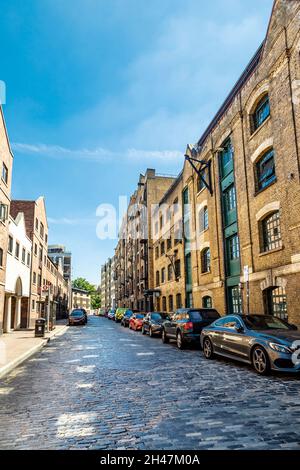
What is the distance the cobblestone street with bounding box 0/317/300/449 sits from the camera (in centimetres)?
425

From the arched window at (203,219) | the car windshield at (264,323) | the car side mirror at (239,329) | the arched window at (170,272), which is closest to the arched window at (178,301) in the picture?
the arched window at (170,272)

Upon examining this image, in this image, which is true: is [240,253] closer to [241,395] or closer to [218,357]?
[218,357]

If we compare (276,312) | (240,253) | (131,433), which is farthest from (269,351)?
(240,253)

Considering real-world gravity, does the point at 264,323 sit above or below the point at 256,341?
above

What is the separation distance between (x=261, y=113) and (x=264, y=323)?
10.8m

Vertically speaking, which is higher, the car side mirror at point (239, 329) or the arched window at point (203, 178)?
the arched window at point (203, 178)

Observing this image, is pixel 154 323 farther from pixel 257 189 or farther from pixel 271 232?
pixel 257 189

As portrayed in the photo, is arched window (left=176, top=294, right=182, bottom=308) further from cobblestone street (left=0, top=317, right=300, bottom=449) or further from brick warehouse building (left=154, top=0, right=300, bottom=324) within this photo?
cobblestone street (left=0, top=317, right=300, bottom=449)

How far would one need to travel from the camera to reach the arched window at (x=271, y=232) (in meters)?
14.5

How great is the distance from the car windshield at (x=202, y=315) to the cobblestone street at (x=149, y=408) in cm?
400

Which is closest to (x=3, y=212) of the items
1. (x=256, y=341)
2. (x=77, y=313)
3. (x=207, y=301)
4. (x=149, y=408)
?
(x=207, y=301)

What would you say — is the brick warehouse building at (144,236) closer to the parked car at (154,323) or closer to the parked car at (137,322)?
the parked car at (137,322)

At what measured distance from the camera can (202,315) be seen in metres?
14.0

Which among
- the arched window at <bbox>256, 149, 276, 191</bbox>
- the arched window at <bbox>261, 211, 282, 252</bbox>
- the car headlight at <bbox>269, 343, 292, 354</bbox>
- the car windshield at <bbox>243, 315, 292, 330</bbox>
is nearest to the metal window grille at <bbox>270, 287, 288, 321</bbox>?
the arched window at <bbox>261, 211, 282, 252</bbox>
